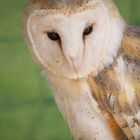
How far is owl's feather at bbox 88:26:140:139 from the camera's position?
54.1 inches

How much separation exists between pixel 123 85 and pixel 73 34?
247mm

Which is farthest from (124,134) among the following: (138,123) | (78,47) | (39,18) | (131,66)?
(39,18)

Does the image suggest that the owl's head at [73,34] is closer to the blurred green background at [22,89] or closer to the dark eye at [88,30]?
the dark eye at [88,30]

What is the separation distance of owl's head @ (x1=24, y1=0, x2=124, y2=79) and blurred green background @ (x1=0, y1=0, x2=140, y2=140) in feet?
0.88

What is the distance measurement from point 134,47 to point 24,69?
459mm

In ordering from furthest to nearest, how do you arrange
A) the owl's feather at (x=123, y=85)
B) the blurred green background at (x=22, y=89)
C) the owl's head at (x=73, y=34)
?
the blurred green background at (x=22, y=89) → the owl's feather at (x=123, y=85) → the owl's head at (x=73, y=34)

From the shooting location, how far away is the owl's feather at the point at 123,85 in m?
1.37

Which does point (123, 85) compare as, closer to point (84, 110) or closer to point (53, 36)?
point (84, 110)

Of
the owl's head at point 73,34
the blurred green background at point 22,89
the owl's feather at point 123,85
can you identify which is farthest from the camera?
the blurred green background at point 22,89

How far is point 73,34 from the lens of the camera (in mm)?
1243

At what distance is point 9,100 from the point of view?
5.73ft

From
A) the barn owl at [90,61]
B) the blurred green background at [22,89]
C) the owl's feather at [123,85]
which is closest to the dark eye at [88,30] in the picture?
the barn owl at [90,61]

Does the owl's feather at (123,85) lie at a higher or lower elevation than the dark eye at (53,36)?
lower

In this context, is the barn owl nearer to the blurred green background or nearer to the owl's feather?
the owl's feather
